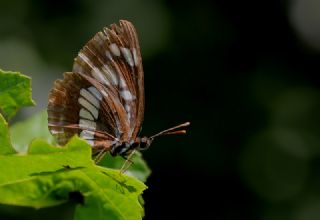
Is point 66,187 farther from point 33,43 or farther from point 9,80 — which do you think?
point 33,43

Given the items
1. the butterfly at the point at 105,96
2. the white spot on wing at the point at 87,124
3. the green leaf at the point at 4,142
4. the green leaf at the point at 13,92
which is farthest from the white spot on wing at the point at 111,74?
the green leaf at the point at 4,142

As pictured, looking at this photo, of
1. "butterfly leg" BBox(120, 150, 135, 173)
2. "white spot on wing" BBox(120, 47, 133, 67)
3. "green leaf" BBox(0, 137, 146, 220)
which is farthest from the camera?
"white spot on wing" BBox(120, 47, 133, 67)

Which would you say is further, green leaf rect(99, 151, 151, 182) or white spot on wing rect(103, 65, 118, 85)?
white spot on wing rect(103, 65, 118, 85)

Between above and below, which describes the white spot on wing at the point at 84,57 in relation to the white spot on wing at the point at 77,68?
above

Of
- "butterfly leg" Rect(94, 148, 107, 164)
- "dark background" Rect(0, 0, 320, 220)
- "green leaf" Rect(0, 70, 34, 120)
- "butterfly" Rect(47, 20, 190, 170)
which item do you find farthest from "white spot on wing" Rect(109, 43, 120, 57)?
"dark background" Rect(0, 0, 320, 220)

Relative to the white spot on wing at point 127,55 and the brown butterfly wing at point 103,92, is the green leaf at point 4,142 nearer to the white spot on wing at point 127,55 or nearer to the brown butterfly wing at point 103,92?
the brown butterfly wing at point 103,92

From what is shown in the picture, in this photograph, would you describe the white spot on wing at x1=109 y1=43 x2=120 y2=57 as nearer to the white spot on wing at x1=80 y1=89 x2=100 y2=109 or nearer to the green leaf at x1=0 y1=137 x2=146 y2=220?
the white spot on wing at x1=80 y1=89 x2=100 y2=109

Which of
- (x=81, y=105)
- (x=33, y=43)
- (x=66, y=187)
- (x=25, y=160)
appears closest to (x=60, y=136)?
(x=81, y=105)
